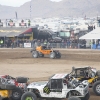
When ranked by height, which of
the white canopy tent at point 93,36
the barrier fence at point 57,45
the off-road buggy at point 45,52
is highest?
the white canopy tent at point 93,36

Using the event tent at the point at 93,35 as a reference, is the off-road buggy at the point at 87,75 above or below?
below

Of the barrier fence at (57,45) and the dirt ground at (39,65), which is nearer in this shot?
the dirt ground at (39,65)

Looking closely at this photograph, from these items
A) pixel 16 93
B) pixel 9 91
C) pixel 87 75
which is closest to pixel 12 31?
pixel 87 75

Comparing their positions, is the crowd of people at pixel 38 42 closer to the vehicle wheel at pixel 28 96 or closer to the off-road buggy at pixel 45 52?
the off-road buggy at pixel 45 52

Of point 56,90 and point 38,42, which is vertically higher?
point 38,42

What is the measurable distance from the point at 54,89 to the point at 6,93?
6.91ft

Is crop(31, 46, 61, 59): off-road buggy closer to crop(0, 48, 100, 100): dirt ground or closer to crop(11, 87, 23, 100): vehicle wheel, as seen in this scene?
crop(0, 48, 100, 100): dirt ground

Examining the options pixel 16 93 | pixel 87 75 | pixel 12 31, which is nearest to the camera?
pixel 16 93

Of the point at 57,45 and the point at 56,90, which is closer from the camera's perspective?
the point at 56,90

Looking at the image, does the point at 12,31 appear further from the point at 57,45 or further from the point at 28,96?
the point at 28,96

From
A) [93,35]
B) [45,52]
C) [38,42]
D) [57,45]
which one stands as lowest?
[45,52]

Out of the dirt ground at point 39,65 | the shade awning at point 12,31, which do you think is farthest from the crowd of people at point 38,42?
the dirt ground at point 39,65

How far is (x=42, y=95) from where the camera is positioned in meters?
14.7

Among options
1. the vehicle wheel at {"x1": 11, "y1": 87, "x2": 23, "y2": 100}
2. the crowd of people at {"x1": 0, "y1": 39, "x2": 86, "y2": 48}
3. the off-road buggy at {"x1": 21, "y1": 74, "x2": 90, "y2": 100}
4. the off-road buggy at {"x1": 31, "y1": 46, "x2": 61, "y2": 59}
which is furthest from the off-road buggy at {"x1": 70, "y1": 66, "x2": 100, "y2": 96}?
the crowd of people at {"x1": 0, "y1": 39, "x2": 86, "y2": 48}
